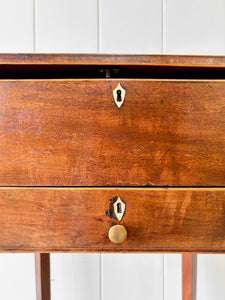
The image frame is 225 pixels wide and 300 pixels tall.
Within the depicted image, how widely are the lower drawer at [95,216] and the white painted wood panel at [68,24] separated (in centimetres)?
51

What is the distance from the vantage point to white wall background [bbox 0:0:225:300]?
0.72 meters

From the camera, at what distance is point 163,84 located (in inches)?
13.7

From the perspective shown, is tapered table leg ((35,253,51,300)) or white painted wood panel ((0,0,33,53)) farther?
white painted wood panel ((0,0,33,53))

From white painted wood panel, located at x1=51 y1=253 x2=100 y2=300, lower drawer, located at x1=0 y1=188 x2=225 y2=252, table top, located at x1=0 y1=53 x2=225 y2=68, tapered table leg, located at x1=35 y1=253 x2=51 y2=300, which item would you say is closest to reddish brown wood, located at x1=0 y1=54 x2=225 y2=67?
table top, located at x1=0 y1=53 x2=225 y2=68

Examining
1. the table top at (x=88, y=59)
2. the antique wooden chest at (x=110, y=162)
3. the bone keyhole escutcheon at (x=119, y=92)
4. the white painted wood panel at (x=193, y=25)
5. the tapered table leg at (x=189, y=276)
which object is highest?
the white painted wood panel at (x=193, y=25)

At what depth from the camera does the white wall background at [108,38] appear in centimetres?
72

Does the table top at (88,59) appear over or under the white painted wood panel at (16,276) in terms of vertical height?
over

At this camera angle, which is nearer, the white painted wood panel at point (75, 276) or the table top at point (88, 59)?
the table top at point (88, 59)

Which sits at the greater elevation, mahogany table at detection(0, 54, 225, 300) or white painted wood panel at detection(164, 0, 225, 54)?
white painted wood panel at detection(164, 0, 225, 54)

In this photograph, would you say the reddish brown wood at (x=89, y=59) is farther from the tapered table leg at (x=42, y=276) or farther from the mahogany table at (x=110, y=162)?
the tapered table leg at (x=42, y=276)

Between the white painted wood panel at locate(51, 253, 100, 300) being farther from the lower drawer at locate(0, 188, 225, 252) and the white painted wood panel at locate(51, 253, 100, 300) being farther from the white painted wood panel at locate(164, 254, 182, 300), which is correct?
the lower drawer at locate(0, 188, 225, 252)

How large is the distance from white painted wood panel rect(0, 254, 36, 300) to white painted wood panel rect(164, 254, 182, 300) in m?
0.40

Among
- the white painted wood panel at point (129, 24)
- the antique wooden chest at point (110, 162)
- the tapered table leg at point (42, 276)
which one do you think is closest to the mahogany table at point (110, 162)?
the antique wooden chest at point (110, 162)

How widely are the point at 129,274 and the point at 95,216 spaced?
1.66ft
